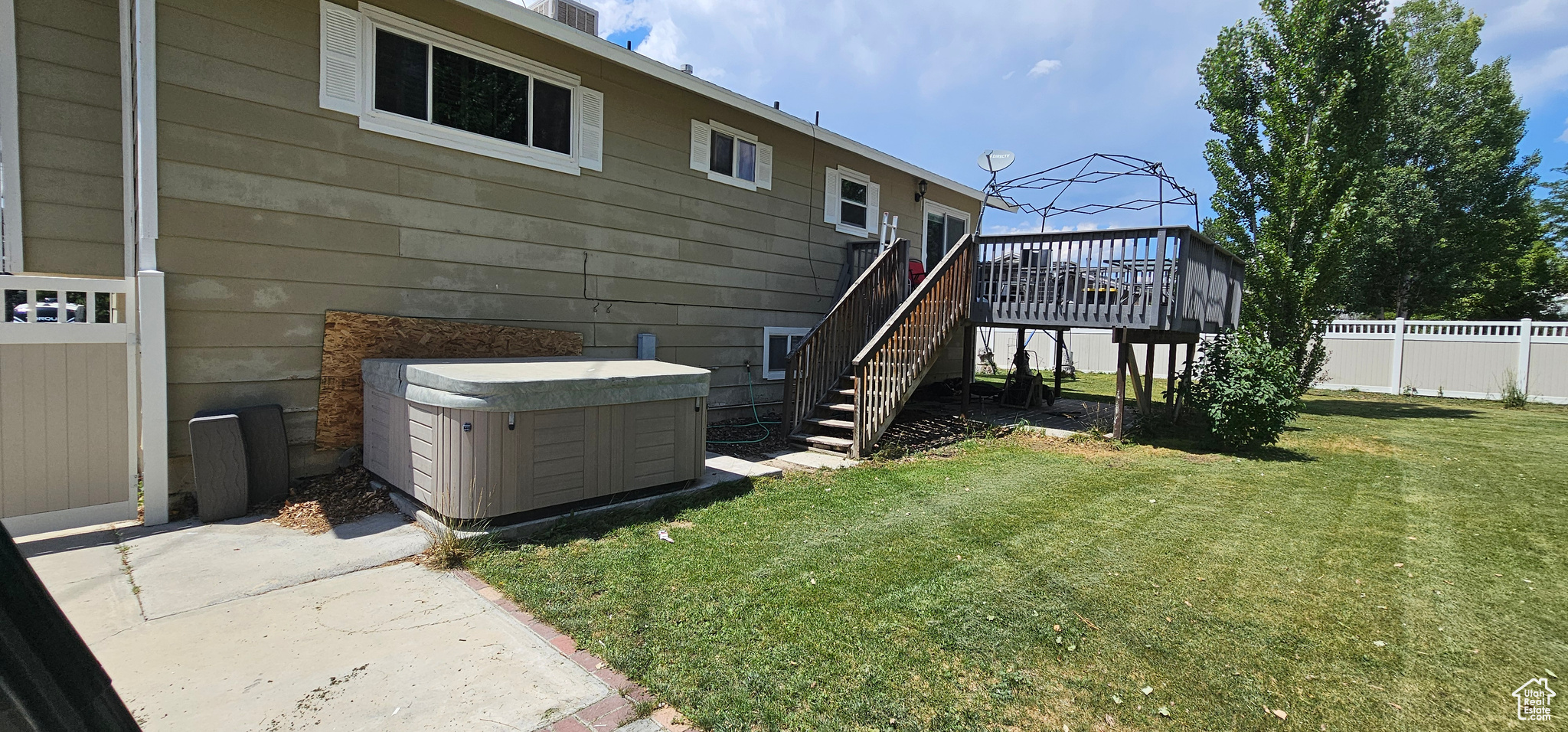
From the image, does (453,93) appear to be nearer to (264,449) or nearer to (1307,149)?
(264,449)

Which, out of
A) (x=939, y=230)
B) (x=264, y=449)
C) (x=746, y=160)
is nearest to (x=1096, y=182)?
(x=939, y=230)

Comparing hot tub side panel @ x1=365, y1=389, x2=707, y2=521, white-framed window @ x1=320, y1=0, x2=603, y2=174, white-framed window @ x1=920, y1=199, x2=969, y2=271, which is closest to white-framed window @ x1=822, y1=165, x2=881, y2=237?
white-framed window @ x1=920, y1=199, x2=969, y2=271

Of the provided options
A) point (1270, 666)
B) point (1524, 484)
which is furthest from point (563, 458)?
point (1524, 484)

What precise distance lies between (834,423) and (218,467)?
17.7 ft

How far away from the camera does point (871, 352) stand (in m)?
7.29

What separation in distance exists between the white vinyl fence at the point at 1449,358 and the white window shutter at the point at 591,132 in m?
10.3

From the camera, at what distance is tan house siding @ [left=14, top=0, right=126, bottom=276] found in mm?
4480

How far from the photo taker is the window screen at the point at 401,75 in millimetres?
5668

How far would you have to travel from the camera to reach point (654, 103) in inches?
305

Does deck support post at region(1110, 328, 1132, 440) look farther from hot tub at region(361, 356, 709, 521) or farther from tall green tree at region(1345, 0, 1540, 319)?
tall green tree at region(1345, 0, 1540, 319)

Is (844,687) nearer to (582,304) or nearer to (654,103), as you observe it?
(582,304)

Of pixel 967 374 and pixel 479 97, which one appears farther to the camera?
pixel 967 374

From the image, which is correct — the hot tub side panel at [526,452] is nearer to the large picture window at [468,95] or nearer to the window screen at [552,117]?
the large picture window at [468,95]

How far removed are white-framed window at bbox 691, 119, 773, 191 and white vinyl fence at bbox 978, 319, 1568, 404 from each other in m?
7.90
